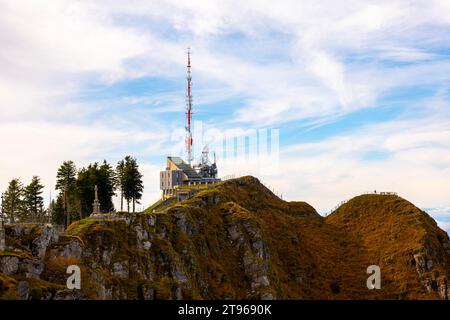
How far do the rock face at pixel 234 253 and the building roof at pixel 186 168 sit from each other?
34.0 feet

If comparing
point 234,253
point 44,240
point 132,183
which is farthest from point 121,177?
point 44,240

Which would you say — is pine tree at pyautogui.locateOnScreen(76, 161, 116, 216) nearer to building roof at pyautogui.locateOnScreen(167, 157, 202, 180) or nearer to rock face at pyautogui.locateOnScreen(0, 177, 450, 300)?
rock face at pyautogui.locateOnScreen(0, 177, 450, 300)

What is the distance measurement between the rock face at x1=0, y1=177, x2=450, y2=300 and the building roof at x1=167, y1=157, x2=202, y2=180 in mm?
10373

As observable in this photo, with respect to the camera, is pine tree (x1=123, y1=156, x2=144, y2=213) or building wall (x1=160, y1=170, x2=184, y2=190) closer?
pine tree (x1=123, y1=156, x2=144, y2=213)

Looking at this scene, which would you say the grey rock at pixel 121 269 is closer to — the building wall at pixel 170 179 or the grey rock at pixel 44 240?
the grey rock at pixel 44 240

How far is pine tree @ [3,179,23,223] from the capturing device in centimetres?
13425

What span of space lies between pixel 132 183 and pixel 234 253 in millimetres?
29583

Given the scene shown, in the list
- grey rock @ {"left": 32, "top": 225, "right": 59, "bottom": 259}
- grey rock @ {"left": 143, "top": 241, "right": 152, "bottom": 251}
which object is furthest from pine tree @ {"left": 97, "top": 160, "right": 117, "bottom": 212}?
grey rock @ {"left": 32, "top": 225, "right": 59, "bottom": 259}

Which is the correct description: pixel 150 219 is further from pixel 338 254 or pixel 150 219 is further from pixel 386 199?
pixel 386 199

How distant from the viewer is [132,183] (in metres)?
152

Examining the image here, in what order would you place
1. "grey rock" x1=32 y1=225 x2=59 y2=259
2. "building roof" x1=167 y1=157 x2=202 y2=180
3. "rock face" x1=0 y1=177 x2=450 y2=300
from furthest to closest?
"building roof" x1=167 y1=157 x2=202 y2=180
"rock face" x1=0 y1=177 x2=450 y2=300
"grey rock" x1=32 y1=225 x2=59 y2=259

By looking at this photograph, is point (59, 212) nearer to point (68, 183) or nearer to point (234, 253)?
point (68, 183)

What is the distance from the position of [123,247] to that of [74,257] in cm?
1650
